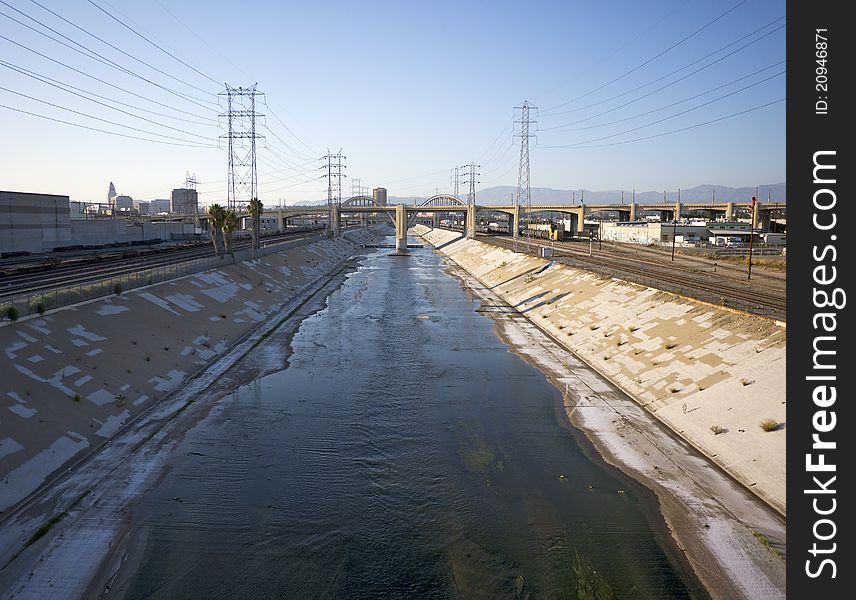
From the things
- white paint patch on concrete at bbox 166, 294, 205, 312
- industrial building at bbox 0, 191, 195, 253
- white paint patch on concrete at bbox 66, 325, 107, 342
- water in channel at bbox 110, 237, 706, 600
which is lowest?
water in channel at bbox 110, 237, 706, 600

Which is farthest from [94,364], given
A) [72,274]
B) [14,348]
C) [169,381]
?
[72,274]

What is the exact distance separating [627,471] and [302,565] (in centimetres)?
1225

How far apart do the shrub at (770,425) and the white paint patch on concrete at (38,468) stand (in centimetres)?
2457

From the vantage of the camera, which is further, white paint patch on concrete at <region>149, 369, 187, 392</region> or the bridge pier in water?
the bridge pier in water

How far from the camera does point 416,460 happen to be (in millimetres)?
22484

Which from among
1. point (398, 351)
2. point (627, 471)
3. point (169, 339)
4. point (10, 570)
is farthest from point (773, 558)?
point (169, 339)

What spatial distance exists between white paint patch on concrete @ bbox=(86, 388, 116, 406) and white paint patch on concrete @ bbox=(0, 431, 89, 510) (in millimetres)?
2977

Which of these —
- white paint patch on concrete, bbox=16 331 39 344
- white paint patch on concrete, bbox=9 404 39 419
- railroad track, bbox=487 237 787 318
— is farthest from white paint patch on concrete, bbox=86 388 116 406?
railroad track, bbox=487 237 787 318

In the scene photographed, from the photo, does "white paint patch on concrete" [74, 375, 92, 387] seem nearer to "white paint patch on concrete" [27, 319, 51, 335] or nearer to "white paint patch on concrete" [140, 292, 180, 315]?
"white paint patch on concrete" [27, 319, 51, 335]

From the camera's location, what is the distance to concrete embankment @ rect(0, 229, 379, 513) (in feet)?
67.8

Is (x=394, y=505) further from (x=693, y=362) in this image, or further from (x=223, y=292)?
(x=223, y=292)

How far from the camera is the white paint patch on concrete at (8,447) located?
19.3 meters
